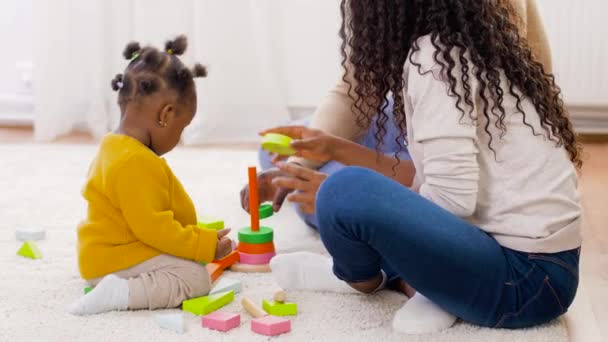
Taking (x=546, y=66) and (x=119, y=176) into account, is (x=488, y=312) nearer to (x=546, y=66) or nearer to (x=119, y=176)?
(x=119, y=176)

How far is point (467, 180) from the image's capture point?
112 centimetres

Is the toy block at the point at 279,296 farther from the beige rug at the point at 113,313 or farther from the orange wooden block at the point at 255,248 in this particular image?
the orange wooden block at the point at 255,248

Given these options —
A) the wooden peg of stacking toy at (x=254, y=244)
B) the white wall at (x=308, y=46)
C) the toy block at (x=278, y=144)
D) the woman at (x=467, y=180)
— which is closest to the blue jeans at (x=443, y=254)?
the woman at (x=467, y=180)

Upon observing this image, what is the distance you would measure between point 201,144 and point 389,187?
5.78ft

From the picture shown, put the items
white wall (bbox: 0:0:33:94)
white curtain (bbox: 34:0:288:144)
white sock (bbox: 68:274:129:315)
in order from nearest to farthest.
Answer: white sock (bbox: 68:274:129:315) → white curtain (bbox: 34:0:288:144) → white wall (bbox: 0:0:33:94)

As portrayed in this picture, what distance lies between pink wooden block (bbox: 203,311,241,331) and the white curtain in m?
1.66

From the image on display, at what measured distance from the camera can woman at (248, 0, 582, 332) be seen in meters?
1.13

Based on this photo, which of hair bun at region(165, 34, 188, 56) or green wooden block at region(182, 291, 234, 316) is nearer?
green wooden block at region(182, 291, 234, 316)

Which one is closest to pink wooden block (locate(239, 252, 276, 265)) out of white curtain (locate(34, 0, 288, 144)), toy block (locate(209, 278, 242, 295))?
toy block (locate(209, 278, 242, 295))

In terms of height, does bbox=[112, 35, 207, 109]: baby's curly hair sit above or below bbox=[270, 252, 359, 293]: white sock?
above

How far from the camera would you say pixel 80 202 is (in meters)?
1.99

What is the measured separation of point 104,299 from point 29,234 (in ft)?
1.53

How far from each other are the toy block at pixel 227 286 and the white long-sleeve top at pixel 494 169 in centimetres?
38

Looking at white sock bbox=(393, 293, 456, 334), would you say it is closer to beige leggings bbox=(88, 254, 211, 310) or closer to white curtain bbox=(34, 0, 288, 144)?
beige leggings bbox=(88, 254, 211, 310)
